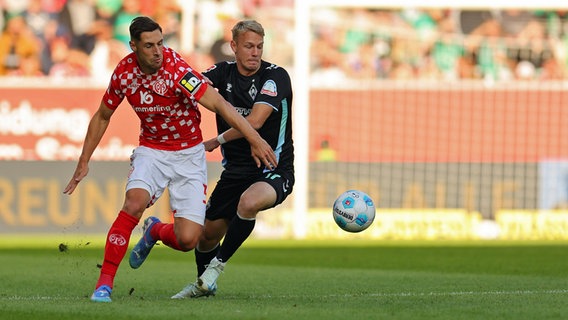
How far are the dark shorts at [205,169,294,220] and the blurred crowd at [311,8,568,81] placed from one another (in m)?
11.8

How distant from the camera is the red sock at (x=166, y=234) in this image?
320 inches

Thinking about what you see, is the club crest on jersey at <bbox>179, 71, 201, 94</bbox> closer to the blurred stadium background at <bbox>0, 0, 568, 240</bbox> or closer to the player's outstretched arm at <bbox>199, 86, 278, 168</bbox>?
the player's outstretched arm at <bbox>199, 86, 278, 168</bbox>

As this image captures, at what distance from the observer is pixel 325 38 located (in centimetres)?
2073

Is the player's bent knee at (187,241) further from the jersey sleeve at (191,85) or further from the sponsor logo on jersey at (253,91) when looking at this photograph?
the sponsor logo on jersey at (253,91)

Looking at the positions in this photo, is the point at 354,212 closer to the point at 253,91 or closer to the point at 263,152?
the point at 253,91

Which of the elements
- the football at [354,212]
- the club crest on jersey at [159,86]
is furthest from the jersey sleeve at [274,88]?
the football at [354,212]

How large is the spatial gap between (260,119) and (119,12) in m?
12.7

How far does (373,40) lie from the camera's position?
67.7 feet

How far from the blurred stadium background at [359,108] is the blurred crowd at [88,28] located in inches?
1.0

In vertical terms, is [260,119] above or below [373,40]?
below

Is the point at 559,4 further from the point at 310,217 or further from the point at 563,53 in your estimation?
the point at 310,217

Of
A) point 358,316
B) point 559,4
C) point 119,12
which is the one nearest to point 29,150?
point 119,12

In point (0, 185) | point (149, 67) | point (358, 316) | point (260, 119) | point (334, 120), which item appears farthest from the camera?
point (334, 120)

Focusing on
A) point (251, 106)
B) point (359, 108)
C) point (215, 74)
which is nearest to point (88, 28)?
point (359, 108)
